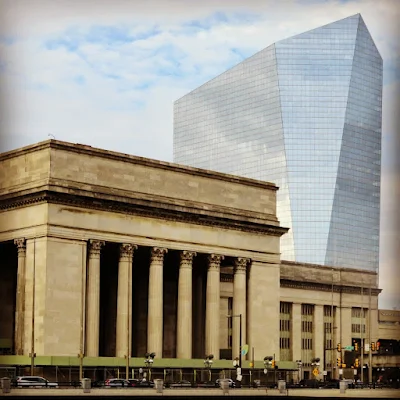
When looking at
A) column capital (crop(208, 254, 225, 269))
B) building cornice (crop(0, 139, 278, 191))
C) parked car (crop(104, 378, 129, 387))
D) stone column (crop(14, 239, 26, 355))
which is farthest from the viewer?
column capital (crop(208, 254, 225, 269))

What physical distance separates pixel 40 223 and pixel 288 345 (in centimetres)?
5119

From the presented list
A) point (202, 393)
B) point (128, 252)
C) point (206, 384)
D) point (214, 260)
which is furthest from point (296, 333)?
point (202, 393)

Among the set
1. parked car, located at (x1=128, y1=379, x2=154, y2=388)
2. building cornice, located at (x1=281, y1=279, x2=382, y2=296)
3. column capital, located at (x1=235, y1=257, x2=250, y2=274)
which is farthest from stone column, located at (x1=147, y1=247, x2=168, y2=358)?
building cornice, located at (x1=281, y1=279, x2=382, y2=296)

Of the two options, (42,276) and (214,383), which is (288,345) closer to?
(214,383)

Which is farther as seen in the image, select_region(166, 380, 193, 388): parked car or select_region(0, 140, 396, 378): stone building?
select_region(0, 140, 396, 378): stone building

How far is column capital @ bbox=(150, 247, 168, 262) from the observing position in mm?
101375

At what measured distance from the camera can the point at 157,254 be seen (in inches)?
4003

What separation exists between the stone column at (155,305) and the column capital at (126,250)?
2.52m

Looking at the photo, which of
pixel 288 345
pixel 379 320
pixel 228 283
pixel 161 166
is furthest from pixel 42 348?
pixel 379 320

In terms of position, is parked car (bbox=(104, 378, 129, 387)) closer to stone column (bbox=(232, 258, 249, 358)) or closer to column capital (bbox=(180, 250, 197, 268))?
column capital (bbox=(180, 250, 197, 268))

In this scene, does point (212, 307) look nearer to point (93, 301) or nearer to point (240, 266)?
point (240, 266)

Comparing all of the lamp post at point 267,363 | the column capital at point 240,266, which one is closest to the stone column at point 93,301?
the column capital at point 240,266

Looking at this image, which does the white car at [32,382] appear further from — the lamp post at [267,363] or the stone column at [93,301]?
the lamp post at [267,363]

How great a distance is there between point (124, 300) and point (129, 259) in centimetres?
360
